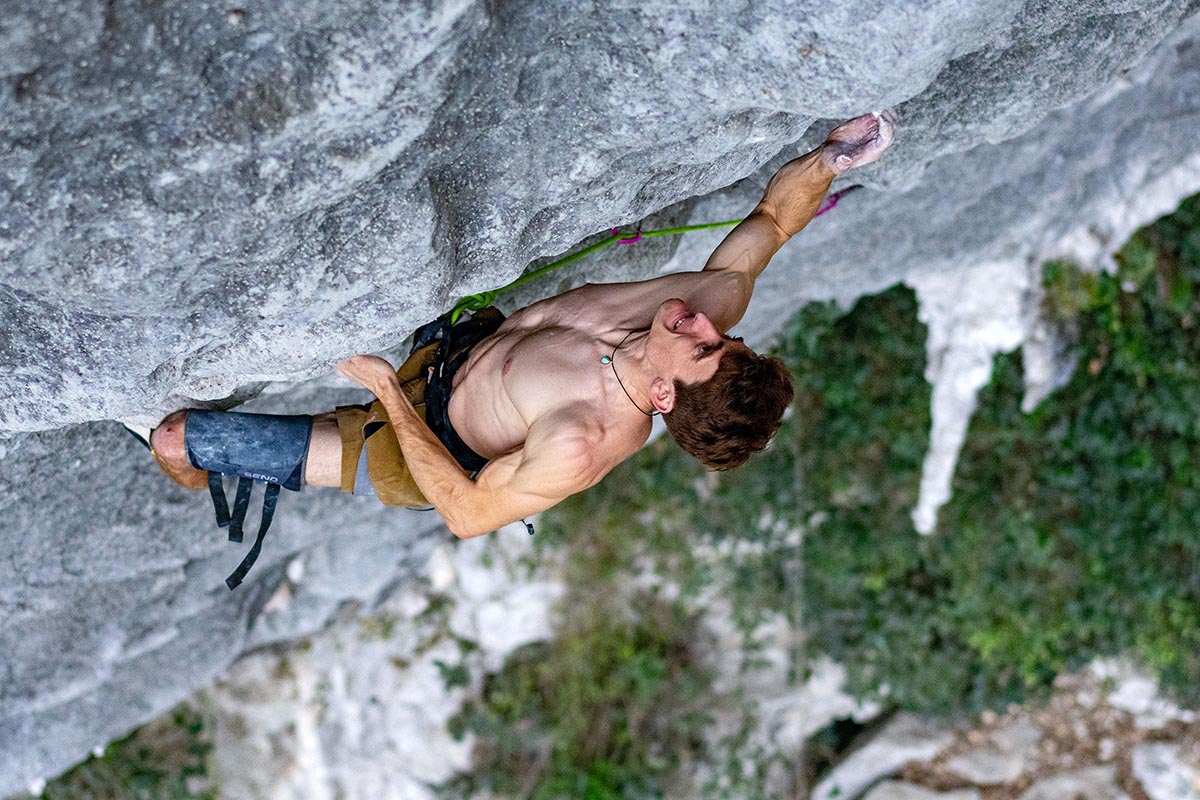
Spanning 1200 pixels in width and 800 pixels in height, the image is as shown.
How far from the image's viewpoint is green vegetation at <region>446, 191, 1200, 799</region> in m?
5.37

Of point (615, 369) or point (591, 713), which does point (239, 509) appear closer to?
point (615, 369)

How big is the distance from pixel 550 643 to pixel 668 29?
535cm

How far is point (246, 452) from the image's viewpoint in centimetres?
277

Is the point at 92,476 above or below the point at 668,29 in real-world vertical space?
below

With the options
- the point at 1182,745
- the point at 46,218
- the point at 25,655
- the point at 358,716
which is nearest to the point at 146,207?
the point at 46,218

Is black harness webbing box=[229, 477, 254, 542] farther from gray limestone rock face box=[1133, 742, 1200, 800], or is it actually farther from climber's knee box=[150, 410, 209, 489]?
gray limestone rock face box=[1133, 742, 1200, 800]

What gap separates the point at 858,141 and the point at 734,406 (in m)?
0.77

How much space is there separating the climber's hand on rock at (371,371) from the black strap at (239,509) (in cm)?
61

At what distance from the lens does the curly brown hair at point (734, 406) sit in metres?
2.25

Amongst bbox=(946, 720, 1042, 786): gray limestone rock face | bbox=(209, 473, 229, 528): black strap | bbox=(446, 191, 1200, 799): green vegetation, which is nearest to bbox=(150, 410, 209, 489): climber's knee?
bbox=(209, 473, 229, 528): black strap

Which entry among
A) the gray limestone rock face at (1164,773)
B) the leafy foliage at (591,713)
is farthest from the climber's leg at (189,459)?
the gray limestone rock face at (1164,773)

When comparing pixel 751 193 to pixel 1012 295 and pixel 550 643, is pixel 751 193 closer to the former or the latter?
pixel 1012 295

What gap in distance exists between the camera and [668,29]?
1.73 metres

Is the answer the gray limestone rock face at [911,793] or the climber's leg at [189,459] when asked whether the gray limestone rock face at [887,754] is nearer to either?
the gray limestone rock face at [911,793]
